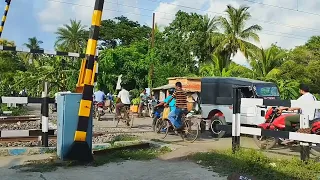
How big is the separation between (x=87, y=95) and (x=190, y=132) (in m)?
4.87

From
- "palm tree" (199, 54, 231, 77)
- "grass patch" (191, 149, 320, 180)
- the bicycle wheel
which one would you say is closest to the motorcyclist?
"grass patch" (191, 149, 320, 180)

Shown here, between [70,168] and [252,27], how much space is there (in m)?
35.5

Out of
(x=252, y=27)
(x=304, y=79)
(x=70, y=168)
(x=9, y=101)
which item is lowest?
(x=70, y=168)

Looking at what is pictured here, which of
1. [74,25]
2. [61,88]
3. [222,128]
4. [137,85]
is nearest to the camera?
[222,128]

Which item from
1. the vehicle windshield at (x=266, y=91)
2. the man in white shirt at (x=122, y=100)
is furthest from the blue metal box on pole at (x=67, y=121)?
the man in white shirt at (x=122, y=100)

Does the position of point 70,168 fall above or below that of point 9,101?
below

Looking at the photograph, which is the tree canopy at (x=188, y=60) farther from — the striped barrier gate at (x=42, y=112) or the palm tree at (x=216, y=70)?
the striped barrier gate at (x=42, y=112)

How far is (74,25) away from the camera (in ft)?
→ 180

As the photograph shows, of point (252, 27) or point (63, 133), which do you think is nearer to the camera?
point (63, 133)

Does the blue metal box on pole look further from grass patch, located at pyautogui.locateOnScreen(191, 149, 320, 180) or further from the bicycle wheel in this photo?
the bicycle wheel

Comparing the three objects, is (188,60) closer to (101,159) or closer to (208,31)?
(208,31)

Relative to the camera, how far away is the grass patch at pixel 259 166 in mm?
6105

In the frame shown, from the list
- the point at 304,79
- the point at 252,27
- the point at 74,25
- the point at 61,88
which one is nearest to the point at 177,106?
the point at 61,88

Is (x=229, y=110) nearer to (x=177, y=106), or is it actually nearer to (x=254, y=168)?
(x=177, y=106)
